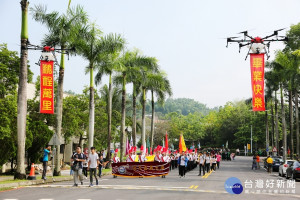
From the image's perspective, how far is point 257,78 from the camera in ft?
78.9

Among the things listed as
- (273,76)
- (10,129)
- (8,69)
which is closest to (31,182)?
(10,129)

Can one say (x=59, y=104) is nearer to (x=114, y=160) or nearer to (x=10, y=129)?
(x=10, y=129)

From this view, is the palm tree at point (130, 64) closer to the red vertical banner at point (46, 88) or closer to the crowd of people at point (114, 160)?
the crowd of people at point (114, 160)

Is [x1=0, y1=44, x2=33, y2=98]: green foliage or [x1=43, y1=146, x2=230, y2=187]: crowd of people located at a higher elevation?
[x1=0, y1=44, x2=33, y2=98]: green foliage

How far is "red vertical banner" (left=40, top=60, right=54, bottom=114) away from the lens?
72.4 feet

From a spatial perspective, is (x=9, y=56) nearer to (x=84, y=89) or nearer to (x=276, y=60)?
(x=84, y=89)

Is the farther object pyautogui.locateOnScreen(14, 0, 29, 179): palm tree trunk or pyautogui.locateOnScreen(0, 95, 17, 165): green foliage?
pyautogui.locateOnScreen(0, 95, 17, 165): green foliage

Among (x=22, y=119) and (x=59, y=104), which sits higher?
(x=59, y=104)

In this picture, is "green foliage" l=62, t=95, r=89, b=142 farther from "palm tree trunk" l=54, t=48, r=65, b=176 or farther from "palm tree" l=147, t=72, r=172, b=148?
"palm tree trunk" l=54, t=48, r=65, b=176

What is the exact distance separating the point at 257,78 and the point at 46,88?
11870 mm

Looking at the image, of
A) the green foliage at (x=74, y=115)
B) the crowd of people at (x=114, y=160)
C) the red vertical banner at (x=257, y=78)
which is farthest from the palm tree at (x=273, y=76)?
the red vertical banner at (x=257, y=78)

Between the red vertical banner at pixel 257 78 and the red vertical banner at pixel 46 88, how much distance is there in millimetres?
11329

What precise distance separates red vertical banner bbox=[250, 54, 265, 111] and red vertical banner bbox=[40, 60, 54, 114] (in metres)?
11.3

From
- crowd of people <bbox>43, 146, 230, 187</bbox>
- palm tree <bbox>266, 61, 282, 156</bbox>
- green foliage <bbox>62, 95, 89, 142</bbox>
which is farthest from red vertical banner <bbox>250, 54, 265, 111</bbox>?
palm tree <bbox>266, 61, 282, 156</bbox>
